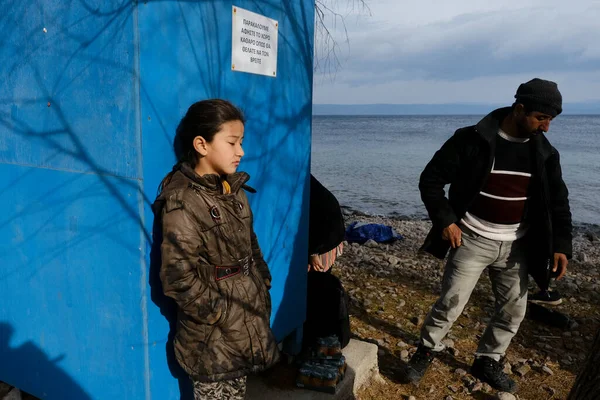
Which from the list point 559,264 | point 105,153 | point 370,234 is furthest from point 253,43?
point 370,234

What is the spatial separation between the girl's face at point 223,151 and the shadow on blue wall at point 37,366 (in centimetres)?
140

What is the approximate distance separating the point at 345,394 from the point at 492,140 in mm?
2076

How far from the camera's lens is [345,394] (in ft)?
11.2

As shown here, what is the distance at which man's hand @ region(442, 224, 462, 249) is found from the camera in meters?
3.57

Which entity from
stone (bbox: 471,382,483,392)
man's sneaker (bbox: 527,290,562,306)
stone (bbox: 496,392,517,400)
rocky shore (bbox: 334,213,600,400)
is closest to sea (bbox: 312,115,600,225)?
rocky shore (bbox: 334,213,600,400)

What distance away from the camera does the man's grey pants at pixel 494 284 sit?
363 cm

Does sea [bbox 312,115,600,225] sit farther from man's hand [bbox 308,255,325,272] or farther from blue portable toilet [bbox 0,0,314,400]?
blue portable toilet [bbox 0,0,314,400]

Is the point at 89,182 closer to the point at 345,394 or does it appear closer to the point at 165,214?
the point at 165,214

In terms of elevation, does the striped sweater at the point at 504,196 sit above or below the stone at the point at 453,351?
above

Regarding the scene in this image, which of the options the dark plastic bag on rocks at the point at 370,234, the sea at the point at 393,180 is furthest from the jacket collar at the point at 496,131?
the sea at the point at 393,180

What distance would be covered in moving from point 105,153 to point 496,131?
2638mm

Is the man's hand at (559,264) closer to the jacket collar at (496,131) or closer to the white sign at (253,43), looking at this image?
the jacket collar at (496,131)

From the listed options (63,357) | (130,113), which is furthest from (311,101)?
(63,357)

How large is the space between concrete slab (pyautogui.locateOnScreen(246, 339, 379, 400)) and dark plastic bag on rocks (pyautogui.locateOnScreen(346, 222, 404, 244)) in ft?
18.7
